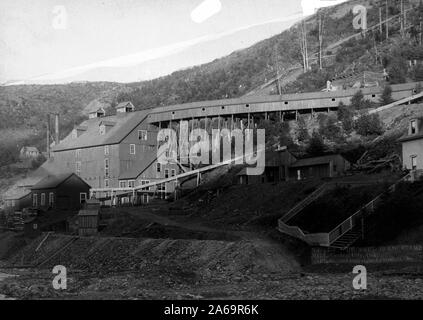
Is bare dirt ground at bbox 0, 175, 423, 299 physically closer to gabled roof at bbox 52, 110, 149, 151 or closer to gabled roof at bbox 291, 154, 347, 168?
gabled roof at bbox 291, 154, 347, 168

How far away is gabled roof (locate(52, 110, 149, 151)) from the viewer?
90.3 metres

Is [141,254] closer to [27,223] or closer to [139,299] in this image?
[139,299]

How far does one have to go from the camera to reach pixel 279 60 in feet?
531

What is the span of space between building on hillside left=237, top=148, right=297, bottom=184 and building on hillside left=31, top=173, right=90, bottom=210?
87.1ft

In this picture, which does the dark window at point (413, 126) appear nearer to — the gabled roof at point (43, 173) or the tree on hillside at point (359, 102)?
the tree on hillside at point (359, 102)

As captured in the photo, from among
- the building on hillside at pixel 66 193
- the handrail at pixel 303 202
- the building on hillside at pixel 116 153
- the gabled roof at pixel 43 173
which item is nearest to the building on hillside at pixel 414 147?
the handrail at pixel 303 202

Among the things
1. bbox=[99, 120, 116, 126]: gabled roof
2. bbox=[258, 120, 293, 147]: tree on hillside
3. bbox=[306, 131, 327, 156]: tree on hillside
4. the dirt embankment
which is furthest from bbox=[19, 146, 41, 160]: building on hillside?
bbox=[306, 131, 327, 156]: tree on hillside

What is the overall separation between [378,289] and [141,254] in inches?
915

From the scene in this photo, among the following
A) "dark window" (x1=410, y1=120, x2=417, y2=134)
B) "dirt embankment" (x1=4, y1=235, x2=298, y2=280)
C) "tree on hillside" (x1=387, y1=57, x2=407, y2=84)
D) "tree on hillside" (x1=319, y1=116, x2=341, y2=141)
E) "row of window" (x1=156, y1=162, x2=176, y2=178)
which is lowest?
"dirt embankment" (x1=4, y1=235, x2=298, y2=280)

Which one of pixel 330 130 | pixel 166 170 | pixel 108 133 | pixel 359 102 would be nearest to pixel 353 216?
pixel 330 130

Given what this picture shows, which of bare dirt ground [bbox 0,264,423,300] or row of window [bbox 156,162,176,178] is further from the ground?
row of window [bbox 156,162,176,178]

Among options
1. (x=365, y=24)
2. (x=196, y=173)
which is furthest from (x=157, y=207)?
(x=365, y=24)

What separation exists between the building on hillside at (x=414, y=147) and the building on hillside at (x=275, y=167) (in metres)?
18.0

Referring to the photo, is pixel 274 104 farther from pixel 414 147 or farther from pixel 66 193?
pixel 414 147
